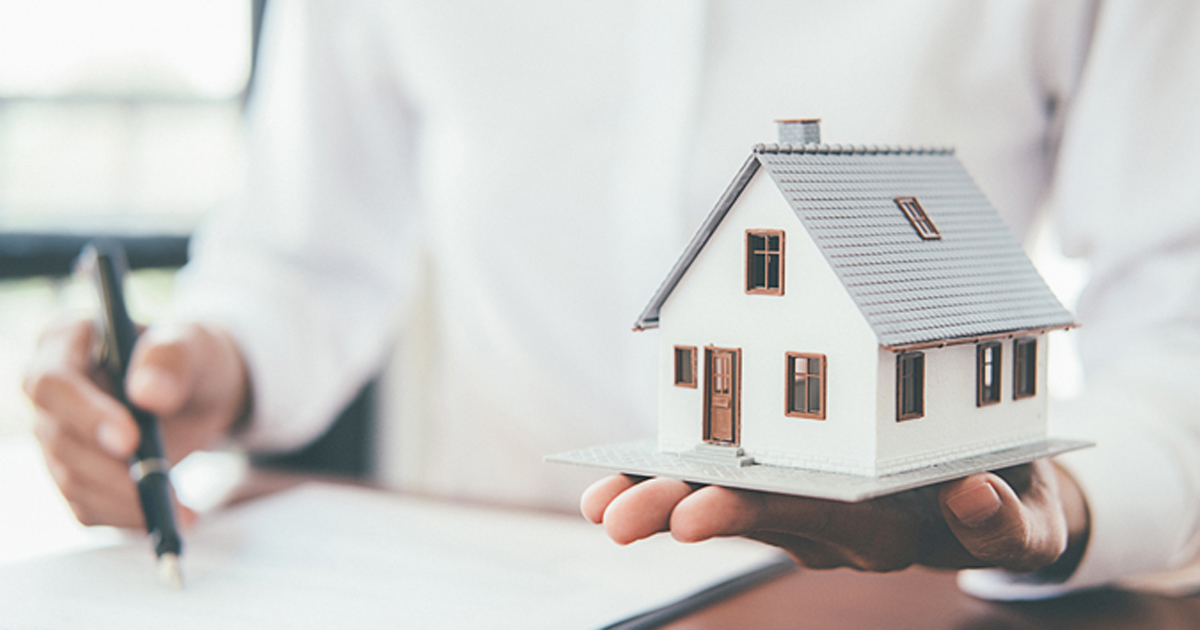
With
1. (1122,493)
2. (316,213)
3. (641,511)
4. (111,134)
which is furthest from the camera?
(111,134)

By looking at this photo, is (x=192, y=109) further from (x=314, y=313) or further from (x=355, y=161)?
(x=314, y=313)

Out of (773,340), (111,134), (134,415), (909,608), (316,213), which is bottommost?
(909,608)

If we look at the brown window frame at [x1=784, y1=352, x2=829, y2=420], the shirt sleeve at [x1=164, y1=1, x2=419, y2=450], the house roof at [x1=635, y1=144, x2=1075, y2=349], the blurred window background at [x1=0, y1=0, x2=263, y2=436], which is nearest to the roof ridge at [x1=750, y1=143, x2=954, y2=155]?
the house roof at [x1=635, y1=144, x2=1075, y2=349]

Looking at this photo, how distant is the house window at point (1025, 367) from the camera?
67 cm

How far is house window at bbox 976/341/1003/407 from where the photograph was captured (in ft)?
2.10

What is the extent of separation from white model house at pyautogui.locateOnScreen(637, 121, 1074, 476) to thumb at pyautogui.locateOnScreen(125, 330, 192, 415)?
0.58 metres

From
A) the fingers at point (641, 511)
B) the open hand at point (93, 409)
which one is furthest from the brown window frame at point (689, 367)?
the open hand at point (93, 409)

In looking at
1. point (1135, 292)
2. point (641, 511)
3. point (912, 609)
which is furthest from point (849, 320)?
A: point (1135, 292)

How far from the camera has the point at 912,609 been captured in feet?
2.52

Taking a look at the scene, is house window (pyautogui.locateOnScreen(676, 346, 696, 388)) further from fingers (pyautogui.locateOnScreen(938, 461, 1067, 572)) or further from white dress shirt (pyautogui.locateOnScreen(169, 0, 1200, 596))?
white dress shirt (pyautogui.locateOnScreen(169, 0, 1200, 596))

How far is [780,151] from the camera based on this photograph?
1.95 feet

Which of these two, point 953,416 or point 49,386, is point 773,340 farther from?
point 49,386

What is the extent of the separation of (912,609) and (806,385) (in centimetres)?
27

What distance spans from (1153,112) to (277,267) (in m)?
1.10
